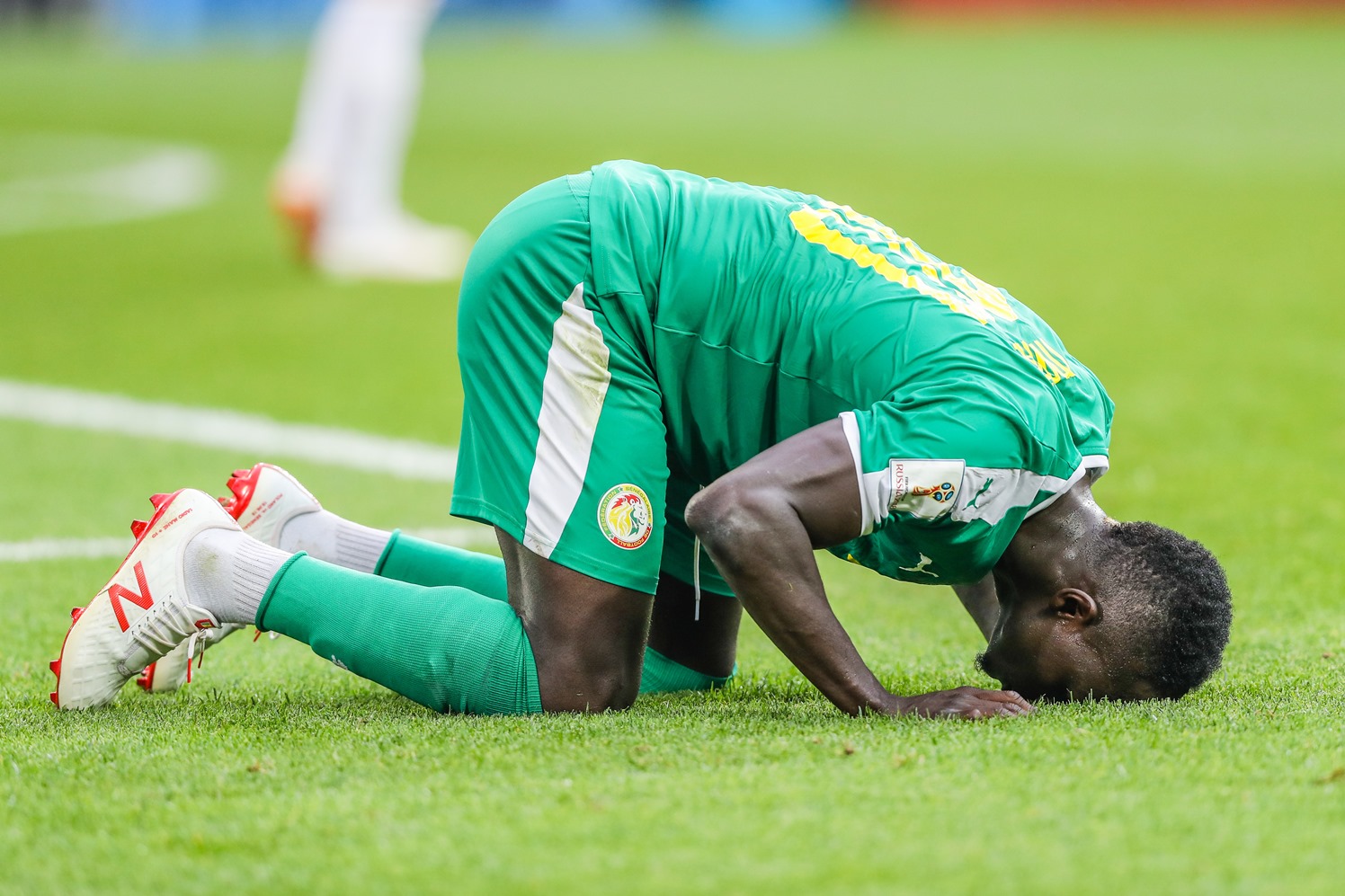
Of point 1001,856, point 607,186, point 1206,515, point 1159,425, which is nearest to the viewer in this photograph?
point 1001,856

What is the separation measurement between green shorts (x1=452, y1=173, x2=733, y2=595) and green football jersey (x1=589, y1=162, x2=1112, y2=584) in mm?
63

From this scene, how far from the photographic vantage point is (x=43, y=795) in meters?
3.26

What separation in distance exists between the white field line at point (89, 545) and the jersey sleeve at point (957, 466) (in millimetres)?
2583

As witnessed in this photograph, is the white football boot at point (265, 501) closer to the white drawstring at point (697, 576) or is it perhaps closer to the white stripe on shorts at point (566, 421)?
the white stripe on shorts at point (566, 421)

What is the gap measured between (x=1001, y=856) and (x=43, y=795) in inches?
69.8

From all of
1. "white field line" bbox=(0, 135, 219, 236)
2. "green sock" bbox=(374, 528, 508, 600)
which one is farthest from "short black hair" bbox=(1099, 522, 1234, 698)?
→ "white field line" bbox=(0, 135, 219, 236)

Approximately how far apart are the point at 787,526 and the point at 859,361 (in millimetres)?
450

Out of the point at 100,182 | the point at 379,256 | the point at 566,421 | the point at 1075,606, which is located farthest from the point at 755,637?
the point at 100,182

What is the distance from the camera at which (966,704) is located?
12.0ft

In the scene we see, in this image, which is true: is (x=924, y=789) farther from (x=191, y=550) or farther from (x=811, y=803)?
(x=191, y=550)

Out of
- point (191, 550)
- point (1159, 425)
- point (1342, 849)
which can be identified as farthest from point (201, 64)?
point (1342, 849)

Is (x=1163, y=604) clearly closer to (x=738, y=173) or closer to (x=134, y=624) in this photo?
(x=134, y=624)

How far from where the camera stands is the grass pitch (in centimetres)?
290

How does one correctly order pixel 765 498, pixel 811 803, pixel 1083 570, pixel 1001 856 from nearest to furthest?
pixel 1001 856 < pixel 811 803 < pixel 765 498 < pixel 1083 570
